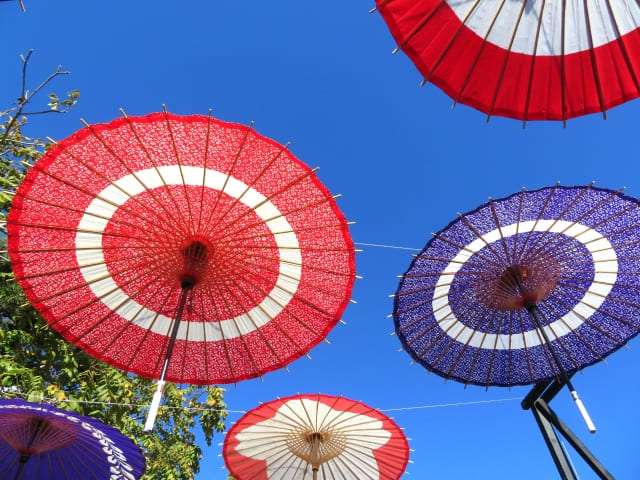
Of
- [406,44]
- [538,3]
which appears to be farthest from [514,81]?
[406,44]

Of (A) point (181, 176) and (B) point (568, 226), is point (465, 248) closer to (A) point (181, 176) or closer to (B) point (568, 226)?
(B) point (568, 226)

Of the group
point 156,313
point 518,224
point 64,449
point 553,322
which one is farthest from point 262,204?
point 553,322

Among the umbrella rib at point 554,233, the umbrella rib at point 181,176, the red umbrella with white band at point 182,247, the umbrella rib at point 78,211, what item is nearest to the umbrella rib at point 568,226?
the umbrella rib at point 554,233

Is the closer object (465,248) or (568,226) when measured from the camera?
(568,226)

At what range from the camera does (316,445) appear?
21.8 feet

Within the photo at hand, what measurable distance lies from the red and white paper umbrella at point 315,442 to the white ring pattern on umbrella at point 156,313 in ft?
7.38

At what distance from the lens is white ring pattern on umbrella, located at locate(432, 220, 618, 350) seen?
4883 mm

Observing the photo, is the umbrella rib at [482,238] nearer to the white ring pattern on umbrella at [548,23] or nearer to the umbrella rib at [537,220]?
the umbrella rib at [537,220]

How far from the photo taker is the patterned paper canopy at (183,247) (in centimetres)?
356

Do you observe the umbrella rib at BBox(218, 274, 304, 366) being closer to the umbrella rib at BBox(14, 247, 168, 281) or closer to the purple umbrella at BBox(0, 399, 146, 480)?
the umbrella rib at BBox(14, 247, 168, 281)

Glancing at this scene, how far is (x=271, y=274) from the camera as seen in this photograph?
4.16 metres

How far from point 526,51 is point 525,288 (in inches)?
120

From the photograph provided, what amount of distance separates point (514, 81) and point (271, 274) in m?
2.58

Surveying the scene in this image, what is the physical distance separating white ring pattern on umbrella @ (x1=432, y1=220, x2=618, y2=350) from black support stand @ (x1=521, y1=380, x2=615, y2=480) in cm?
59
